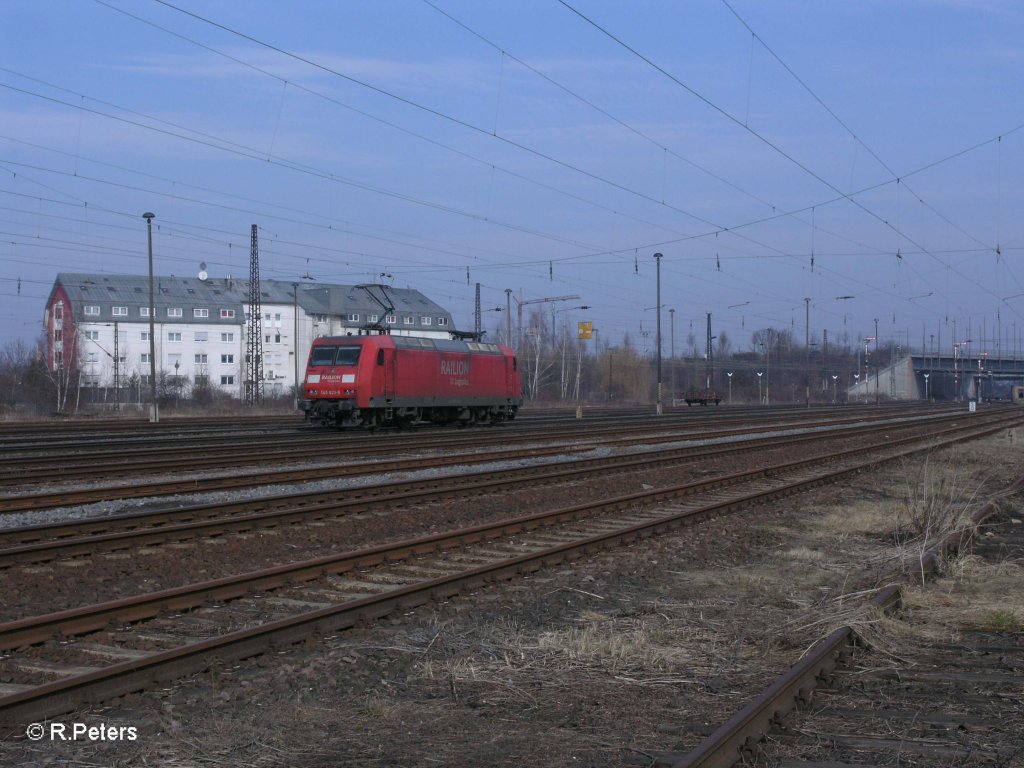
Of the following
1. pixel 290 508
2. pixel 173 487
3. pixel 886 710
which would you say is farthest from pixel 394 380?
pixel 886 710

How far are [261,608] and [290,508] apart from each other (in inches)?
232

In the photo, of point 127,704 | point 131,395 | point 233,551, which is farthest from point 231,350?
point 127,704

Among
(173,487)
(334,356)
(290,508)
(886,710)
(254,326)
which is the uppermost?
(254,326)

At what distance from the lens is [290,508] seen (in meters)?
14.4

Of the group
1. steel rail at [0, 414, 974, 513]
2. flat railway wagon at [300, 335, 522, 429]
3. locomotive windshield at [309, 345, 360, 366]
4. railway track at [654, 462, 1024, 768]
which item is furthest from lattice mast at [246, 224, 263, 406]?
railway track at [654, 462, 1024, 768]

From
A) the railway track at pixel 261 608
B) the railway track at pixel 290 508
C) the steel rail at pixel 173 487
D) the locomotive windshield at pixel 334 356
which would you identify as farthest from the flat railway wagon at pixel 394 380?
the railway track at pixel 261 608

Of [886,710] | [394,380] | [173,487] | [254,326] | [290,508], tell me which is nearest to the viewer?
[886,710]

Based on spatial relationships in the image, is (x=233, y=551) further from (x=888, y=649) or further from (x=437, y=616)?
(x=888, y=649)

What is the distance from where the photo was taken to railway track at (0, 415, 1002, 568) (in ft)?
36.4

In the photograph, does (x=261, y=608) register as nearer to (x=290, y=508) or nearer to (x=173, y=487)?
(x=290, y=508)

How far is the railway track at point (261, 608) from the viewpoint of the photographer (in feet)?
20.5

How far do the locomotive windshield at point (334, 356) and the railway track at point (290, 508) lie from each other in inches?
340

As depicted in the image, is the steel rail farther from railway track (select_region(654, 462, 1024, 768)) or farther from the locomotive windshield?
railway track (select_region(654, 462, 1024, 768))

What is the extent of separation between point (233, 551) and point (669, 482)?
10439mm
